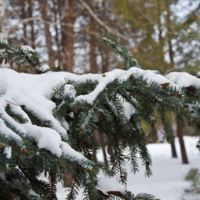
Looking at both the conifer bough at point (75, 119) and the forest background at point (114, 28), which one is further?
the forest background at point (114, 28)

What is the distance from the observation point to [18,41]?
7.77 m

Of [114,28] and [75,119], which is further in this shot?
[114,28]

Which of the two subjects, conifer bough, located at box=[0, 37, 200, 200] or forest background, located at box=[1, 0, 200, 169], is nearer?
conifer bough, located at box=[0, 37, 200, 200]

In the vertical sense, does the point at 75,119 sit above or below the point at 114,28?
below

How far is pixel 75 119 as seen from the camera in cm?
102

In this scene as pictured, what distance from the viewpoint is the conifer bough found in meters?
0.63

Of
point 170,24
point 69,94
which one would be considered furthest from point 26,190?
point 170,24

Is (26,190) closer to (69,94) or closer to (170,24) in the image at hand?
(69,94)

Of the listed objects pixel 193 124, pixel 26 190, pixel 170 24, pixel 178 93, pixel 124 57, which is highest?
pixel 170 24

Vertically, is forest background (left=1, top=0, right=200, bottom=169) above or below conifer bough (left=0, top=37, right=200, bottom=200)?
above

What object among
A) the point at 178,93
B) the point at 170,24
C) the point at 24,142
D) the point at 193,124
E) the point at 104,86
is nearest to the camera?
the point at 24,142

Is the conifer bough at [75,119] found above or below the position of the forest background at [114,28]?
below

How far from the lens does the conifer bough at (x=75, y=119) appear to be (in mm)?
626

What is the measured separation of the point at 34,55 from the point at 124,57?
1.82 feet
